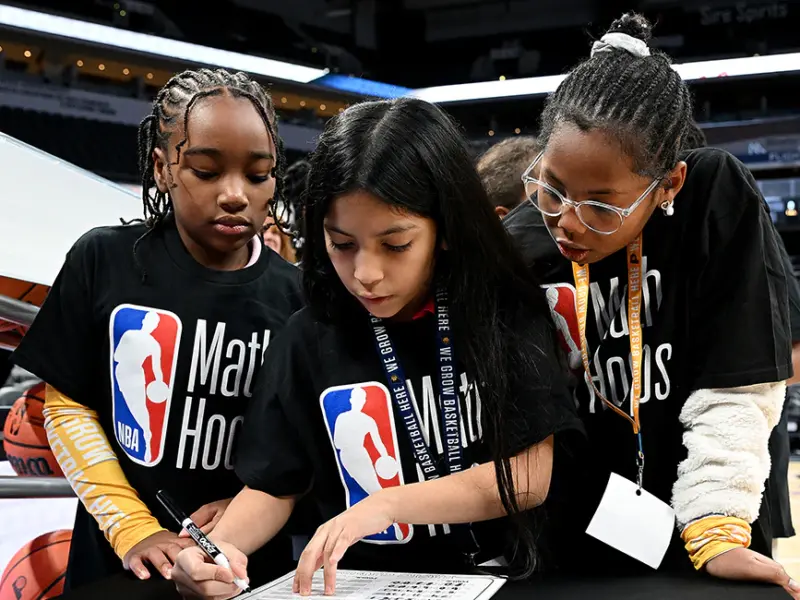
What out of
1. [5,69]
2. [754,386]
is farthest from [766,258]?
[5,69]

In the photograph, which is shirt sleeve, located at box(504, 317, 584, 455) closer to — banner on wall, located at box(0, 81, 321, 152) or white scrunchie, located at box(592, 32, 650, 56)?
white scrunchie, located at box(592, 32, 650, 56)

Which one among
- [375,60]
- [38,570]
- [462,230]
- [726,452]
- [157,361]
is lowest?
[38,570]

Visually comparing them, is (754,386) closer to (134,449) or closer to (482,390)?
(482,390)

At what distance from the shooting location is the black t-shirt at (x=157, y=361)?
106 cm

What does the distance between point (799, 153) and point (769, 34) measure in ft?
3.48

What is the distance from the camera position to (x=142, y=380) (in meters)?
1.06

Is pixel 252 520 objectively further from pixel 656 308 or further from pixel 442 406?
pixel 656 308

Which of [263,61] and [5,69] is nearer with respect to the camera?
[5,69]

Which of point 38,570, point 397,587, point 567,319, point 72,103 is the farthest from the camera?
point 72,103

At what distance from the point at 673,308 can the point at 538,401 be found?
22cm

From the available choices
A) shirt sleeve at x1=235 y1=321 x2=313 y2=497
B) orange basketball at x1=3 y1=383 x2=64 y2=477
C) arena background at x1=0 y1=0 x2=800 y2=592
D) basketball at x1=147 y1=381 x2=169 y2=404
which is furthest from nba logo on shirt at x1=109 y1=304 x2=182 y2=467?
arena background at x1=0 y1=0 x2=800 y2=592

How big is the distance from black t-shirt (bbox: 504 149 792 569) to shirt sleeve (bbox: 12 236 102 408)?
582 mm

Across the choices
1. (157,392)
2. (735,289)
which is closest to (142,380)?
(157,392)

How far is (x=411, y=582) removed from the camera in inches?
32.2
